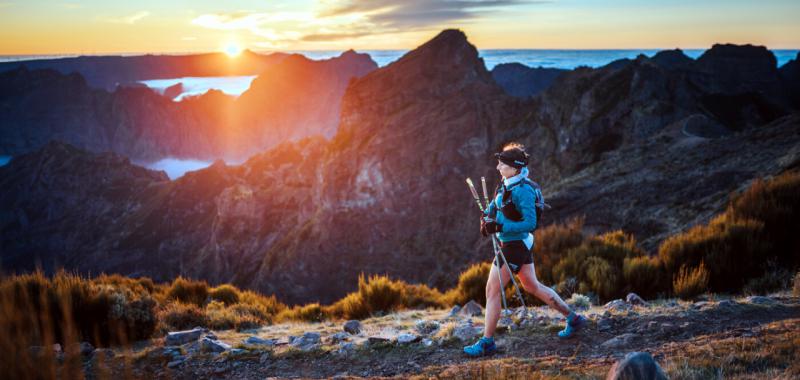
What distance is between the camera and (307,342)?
5.93 meters

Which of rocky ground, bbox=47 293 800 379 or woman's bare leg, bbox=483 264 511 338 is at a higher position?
woman's bare leg, bbox=483 264 511 338

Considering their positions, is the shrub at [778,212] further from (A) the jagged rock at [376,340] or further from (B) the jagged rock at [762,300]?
(A) the jagged rock at [376,340]

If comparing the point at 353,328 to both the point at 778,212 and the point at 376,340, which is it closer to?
the point at 376,340

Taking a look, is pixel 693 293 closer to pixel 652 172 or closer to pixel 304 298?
pixel 652 172

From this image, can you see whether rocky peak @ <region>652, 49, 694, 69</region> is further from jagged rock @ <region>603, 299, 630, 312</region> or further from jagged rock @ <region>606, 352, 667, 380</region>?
jagged rock @ <region>606, 352, 667, 380</region>

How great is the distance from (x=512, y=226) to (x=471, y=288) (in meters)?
4.87

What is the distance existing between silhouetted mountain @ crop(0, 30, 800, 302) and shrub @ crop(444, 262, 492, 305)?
4.99 meters

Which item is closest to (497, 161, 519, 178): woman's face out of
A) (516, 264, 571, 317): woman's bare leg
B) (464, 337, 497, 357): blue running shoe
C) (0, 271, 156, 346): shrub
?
(516, 264, 571, 317): woman's bare leg

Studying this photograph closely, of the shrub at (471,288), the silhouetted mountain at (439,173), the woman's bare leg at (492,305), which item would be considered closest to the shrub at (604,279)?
the shrub at (471,288)

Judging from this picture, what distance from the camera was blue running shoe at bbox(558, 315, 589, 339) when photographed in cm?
512

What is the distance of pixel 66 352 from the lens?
203 inches

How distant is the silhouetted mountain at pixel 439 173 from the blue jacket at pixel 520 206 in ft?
23.1

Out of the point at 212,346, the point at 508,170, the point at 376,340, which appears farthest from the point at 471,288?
the point at 212,346

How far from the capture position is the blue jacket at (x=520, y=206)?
185 inches
